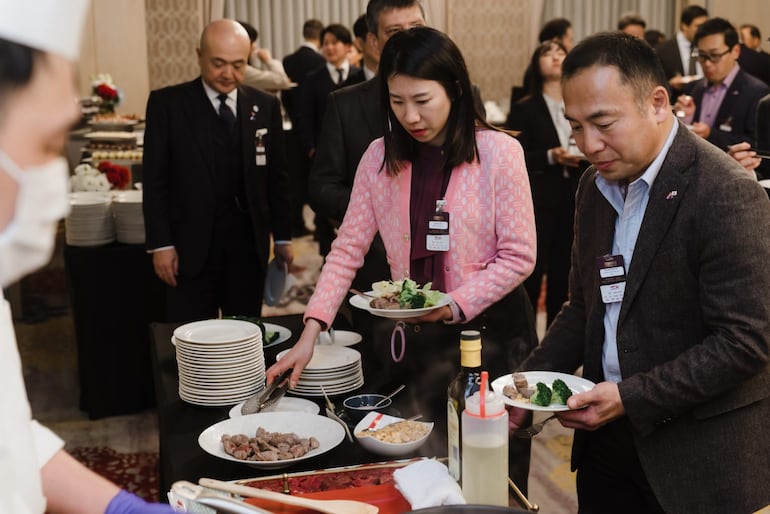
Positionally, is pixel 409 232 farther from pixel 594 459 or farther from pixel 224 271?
pixel 224 271

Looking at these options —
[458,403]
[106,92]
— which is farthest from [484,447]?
[106,92]

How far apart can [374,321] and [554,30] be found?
4.32m

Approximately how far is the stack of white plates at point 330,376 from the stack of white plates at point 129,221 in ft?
6.52

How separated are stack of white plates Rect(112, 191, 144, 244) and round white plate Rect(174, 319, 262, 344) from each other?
5.63ft

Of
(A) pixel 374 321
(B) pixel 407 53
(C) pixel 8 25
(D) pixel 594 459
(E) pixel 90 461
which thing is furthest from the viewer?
(E) pixel 90 461

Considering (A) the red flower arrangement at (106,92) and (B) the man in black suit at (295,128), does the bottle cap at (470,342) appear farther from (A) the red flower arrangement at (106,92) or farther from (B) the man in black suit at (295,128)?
(A) the red flower arrangement at (106,92)

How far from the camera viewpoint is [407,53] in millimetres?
2127

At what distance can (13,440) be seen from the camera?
842 millimetres

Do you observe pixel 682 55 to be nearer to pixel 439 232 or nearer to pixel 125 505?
pixel 439 232

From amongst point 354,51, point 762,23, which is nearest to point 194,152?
point 354,51

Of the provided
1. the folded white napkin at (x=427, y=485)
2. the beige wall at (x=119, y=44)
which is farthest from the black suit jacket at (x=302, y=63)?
the folded white napkin at (x=427, y=485)

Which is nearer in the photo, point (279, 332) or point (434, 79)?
point (434, 79)

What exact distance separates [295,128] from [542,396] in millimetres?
5653

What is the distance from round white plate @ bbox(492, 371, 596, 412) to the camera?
1558 mm
